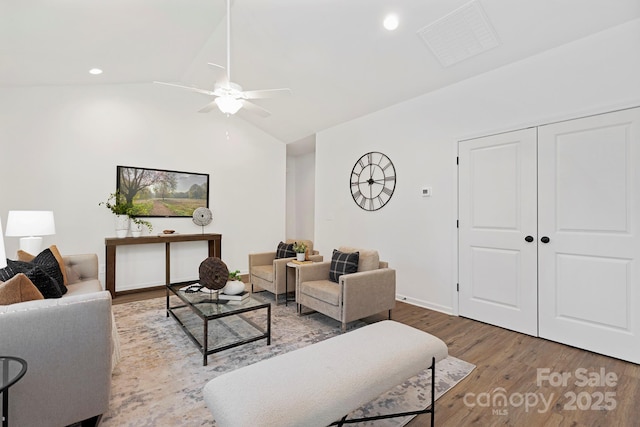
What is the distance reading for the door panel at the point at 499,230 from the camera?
2.89m

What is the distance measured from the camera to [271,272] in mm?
3812

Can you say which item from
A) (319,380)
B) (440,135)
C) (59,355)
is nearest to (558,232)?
(440,135)

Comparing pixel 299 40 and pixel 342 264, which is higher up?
pixel 299 40

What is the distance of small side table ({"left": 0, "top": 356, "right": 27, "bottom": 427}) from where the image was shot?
1127 millimetres

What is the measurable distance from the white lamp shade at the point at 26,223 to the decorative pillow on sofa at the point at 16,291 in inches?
72.1

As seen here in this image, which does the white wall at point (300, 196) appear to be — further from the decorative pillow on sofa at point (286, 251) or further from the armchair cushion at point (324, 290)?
the armchair cushion at point (324, 290)

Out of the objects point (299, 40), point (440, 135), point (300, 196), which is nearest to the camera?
point (299, 40)

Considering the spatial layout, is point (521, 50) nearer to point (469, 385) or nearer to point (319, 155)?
point (469, 385)

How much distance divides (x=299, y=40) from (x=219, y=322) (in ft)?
10.6

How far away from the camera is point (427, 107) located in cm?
372

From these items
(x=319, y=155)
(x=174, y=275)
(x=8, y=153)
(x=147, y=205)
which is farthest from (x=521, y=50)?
(x=8, y=153)

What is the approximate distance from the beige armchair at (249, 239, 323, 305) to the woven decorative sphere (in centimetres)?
101

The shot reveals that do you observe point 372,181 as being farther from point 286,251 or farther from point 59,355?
point 59,355

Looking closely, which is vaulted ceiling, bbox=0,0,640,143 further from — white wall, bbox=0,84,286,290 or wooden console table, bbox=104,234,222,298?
wooden console table, bbox=104,234,222,298
